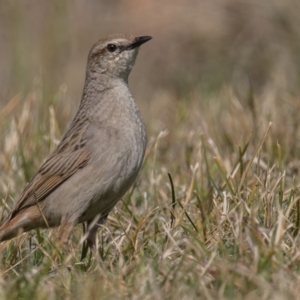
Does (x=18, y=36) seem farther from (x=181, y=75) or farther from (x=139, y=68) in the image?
(x=139, y=68)

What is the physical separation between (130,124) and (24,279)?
67.5 inches

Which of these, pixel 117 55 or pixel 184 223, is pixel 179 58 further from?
pixel 184 223

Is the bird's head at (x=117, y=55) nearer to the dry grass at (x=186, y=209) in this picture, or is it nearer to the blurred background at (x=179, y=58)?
the dry grass at (x=186, y=209)

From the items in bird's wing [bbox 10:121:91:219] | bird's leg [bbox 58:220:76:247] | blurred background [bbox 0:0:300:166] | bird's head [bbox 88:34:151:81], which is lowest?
blurred background [bbox 0:0:300:166]

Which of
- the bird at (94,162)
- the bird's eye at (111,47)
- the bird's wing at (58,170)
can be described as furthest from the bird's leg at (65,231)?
the bird's eye at (111,47)

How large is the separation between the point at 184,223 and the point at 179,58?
8437 millimetres

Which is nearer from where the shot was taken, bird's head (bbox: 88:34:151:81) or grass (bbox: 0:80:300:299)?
grass (bbox: 0:80:300:299)

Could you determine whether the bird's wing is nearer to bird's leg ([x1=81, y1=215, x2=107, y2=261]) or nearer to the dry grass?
the dry grass

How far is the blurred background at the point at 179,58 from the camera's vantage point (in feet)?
28.5

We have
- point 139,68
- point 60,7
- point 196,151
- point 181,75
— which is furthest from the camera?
point 139,68

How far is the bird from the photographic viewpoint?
577 cm

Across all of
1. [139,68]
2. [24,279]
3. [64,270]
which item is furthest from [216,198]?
[139,68]

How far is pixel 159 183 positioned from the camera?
22.8 ft

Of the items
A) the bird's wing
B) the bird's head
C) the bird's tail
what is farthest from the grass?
the bird's head
